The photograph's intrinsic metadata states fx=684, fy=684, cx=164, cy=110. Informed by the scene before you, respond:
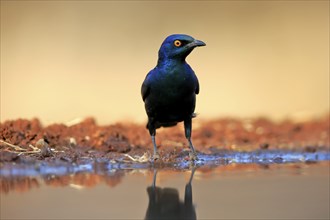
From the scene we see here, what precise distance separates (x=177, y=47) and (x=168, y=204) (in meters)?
2.66

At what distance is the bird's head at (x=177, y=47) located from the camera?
6.48 m

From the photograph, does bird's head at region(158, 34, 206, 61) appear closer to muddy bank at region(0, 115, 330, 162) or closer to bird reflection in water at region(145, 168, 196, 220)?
muddy bank at region(0, 115, 330, 162)

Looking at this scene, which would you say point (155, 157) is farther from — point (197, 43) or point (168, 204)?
point (168, 204)

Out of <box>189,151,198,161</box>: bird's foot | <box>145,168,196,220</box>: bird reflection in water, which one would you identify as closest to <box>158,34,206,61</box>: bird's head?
<box>189,151,198,161</box>: bird's foot

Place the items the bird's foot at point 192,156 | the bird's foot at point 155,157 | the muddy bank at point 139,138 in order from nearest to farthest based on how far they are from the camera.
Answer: the muddy bank at point 139,138, the bird's foot at point 155,157, the bird's foot at point 192,156

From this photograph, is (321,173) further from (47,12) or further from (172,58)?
(47,12)

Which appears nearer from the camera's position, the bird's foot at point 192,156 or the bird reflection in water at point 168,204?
the bird reflection in water at point 168,204

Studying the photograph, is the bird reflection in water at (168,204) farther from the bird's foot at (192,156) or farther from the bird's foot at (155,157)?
the bird's foot at (192,156)

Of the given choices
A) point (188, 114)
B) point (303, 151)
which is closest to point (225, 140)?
point (303, 151)

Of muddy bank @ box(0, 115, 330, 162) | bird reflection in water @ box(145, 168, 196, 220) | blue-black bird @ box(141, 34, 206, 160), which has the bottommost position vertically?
bird reflection in water @ box(145, 168, 196, 220)

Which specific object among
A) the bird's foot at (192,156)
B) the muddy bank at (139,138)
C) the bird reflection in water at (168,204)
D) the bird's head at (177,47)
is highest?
the bird's head at (177,47)

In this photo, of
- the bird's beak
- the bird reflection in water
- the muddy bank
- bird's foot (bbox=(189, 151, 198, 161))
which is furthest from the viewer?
bird's foot (bbox=(189, 151, 198, 161))

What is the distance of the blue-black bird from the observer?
6.40 meters

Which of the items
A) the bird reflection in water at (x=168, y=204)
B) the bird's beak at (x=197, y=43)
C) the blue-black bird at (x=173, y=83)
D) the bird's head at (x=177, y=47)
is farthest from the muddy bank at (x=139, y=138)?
the bird reflection in water at (x=168, y=204)
